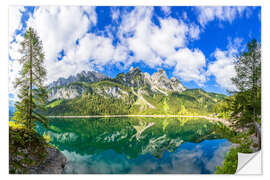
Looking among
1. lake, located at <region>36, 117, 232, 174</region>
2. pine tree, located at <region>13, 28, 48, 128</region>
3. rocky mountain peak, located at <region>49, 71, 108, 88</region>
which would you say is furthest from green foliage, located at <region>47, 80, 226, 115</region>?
pine tree, located at <region>13, 28, 48, 128</region>

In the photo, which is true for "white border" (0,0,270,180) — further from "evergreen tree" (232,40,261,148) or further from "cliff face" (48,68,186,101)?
"cliff face" (48,68,186,101)

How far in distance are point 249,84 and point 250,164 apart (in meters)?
4.01

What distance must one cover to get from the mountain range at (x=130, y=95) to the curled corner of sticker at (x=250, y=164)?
6940 cm

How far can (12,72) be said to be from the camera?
6.57 m

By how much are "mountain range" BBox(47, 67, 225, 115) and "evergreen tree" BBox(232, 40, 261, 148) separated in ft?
224

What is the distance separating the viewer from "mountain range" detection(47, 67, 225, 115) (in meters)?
84.9

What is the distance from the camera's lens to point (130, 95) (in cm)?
12050

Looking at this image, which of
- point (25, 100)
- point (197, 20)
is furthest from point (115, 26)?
point (25, 100)

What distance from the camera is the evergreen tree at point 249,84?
6938 mm

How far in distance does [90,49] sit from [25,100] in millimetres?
5859

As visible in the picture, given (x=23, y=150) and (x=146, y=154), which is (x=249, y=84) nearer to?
(x=146, y=154)

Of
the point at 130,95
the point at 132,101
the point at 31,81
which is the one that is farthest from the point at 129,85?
the point at 31,81

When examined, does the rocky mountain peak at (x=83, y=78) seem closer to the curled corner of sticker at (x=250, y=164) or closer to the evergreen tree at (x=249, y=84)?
the curled corner of sticker at (x=250, y=164)
